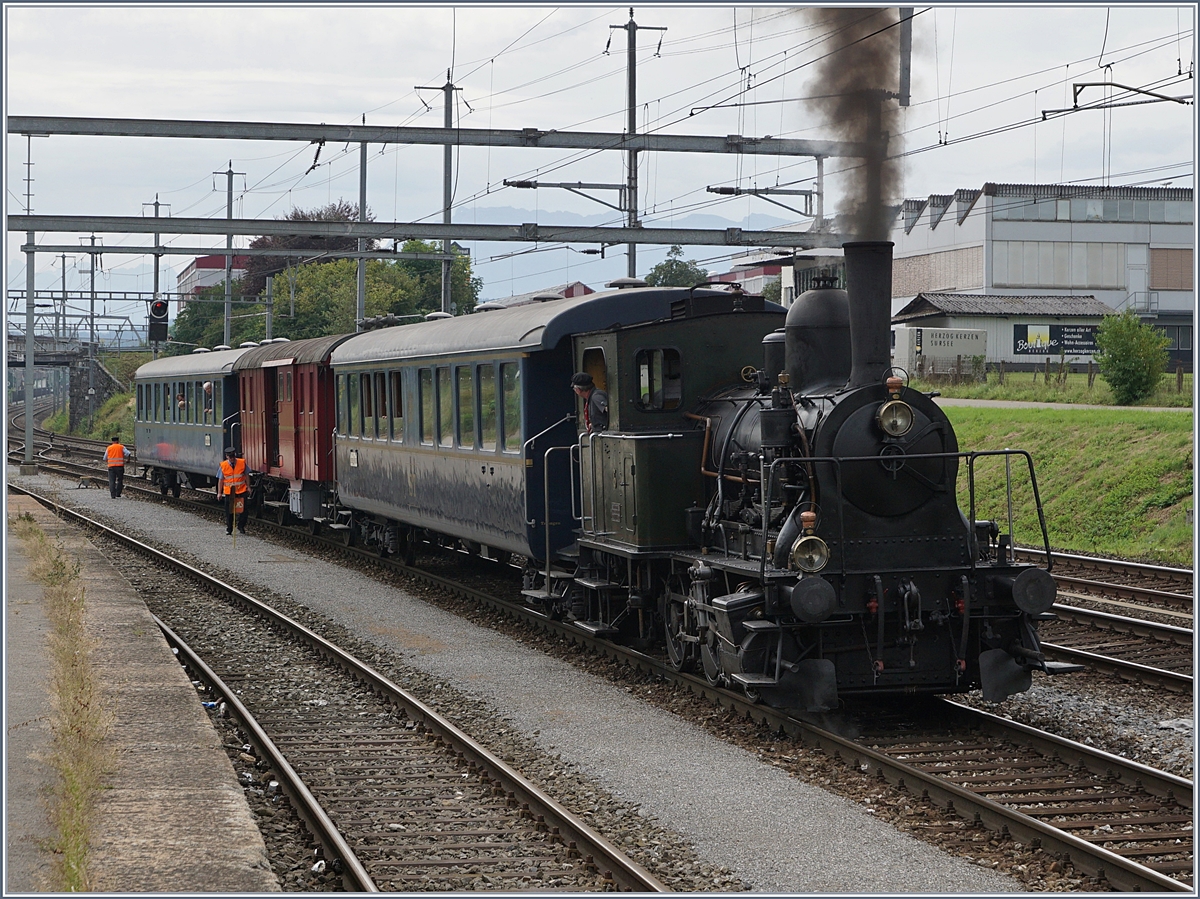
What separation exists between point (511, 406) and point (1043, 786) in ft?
22.0

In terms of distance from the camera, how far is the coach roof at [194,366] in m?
28.2

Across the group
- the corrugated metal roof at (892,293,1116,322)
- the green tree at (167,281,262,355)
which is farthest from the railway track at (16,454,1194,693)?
the green tree at (167,281,262,355)

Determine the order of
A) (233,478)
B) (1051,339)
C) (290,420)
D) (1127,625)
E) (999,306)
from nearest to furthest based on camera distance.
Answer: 1. (1127,625)
2. (233,478)
3. (290,420)
4. (1051,339)
5. (999,306)

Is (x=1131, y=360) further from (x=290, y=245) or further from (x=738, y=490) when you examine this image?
(x=290, y=245)

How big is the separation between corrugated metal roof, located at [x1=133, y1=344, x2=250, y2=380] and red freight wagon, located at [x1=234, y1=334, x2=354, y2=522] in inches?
41.4

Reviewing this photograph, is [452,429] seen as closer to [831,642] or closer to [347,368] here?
[347,368]

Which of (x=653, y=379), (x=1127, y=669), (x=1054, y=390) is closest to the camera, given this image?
(x=1127, y=669)

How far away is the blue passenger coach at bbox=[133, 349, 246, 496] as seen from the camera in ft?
91.1

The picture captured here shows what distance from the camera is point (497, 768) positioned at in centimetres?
798

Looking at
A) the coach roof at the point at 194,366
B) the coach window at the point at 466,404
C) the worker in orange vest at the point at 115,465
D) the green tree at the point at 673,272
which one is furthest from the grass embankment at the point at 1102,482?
the green tree at the point at 673,272

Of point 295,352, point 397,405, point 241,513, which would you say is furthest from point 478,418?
point 241,513

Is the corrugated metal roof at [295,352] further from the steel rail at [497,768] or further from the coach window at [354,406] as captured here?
the steel rail at [497,768]

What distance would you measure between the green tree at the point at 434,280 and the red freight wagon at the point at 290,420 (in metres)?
41.0

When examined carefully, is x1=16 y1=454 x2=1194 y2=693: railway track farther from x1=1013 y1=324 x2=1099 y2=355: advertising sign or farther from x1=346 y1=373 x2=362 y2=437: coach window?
x1=1013 y1=324 x2=1099 y2=355: advertising sign
